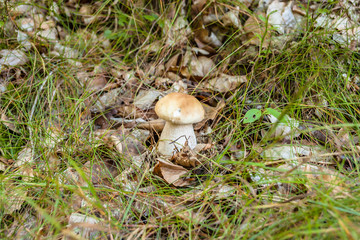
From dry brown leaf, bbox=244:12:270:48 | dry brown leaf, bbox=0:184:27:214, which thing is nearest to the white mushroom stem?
dry brown leaf, bbox=0:184:27:214

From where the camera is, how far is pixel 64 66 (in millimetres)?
2680

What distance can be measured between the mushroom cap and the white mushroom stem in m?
0.16

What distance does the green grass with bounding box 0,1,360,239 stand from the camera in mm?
1329

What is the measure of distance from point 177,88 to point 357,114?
1.59 m

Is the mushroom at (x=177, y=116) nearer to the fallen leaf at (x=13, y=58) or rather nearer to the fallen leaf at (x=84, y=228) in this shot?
the fallen leaf at (x=84, y=228)

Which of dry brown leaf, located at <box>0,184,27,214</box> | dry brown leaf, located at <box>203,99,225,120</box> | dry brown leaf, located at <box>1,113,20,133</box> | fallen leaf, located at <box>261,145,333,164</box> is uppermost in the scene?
fallen leaf, located at <box>261,145,333,164</box>

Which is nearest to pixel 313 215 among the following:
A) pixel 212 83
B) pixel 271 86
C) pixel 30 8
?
pixel 271 86

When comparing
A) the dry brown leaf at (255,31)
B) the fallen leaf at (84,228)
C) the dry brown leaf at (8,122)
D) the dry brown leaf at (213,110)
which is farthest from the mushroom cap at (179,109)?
the dry brown leaf at (8,122)

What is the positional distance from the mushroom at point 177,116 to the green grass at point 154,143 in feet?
0.63

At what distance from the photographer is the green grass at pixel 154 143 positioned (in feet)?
4.36

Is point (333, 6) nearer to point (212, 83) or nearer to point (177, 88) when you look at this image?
point (212, 83)

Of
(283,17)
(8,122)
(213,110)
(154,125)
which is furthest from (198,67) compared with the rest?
(8,122)

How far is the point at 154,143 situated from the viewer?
2201 mm

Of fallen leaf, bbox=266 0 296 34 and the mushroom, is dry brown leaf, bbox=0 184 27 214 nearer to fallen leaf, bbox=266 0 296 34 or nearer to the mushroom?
the mushroom
